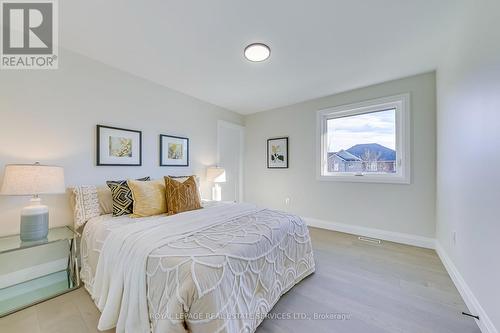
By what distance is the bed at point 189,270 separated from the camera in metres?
1.07

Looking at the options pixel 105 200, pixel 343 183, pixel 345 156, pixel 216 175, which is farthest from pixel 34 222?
pixel 345 156

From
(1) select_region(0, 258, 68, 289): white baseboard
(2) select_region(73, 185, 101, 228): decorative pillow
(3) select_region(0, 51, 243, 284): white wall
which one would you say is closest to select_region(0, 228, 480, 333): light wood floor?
(1) select_region(0, 258, 68, 289): white baseboard

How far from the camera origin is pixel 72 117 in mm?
2230

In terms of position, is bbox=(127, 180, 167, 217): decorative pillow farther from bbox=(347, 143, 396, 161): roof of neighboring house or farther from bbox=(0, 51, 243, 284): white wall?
bbox=(347, 143, 396, 161): roof of neighboring house

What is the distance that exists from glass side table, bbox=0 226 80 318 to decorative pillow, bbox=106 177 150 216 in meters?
0.41

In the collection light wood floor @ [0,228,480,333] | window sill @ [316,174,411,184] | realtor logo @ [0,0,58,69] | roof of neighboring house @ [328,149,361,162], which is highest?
realtor logo @ [0,0,58,69]

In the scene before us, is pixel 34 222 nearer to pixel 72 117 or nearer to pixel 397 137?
pixel 72 117

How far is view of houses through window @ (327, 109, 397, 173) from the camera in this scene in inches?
121

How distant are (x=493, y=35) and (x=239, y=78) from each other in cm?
240

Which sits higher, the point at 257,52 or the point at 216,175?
the point at 257,52

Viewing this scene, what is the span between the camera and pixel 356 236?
320cm

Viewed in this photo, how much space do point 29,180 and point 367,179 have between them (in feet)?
13.1

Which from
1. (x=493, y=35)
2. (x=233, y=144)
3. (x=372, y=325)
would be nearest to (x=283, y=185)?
(x=233, y=144)

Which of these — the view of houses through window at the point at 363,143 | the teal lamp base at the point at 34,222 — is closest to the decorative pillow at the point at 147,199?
the teal lamp base at the point at 34,222
